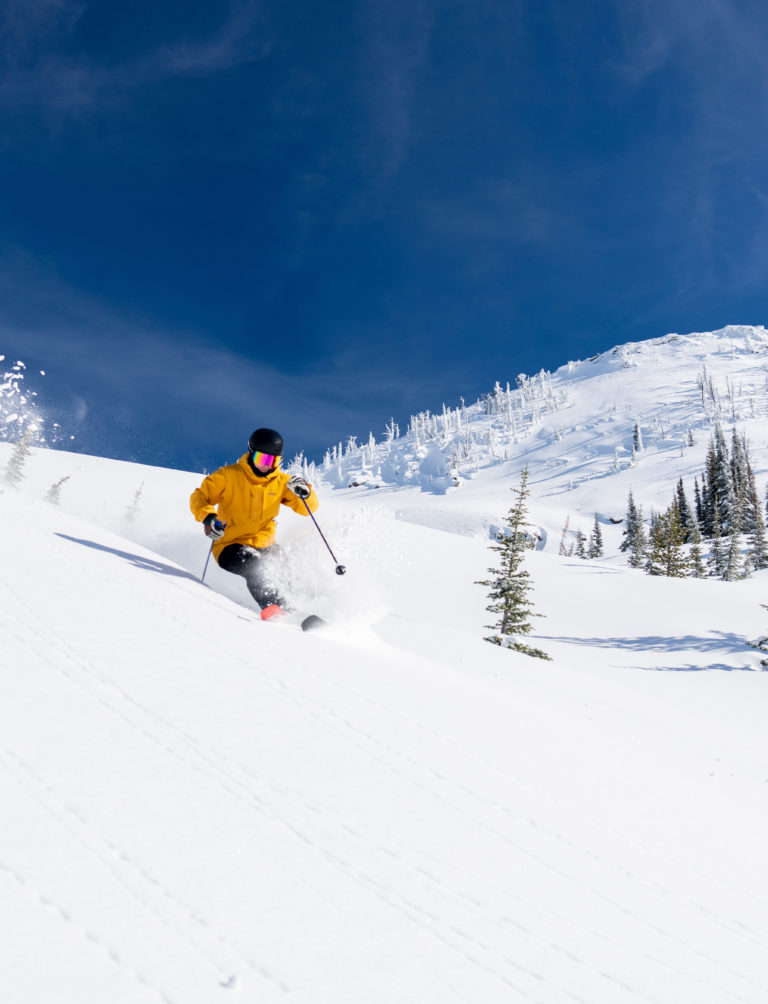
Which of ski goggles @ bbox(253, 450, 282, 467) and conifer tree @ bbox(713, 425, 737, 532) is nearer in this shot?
ski goggles @ bbox(253, 450, 282, 467)

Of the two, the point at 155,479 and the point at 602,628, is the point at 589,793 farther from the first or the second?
the point at 155,479

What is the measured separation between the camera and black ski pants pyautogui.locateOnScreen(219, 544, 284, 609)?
6512 millimetres

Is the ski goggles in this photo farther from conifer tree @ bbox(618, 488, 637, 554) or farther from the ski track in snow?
conifer tree @ bbox(618, 488, 637, 554)

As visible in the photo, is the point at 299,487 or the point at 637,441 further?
the point at 637,441

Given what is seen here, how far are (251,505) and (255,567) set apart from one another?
0.77 m

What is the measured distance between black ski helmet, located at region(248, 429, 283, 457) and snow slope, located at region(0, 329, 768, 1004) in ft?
5.89

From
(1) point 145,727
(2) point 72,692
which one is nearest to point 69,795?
(1) point 145,727

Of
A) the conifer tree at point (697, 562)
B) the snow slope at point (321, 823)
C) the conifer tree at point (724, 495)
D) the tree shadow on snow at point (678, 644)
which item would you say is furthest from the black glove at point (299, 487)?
the conifer tree at point (724, 495)

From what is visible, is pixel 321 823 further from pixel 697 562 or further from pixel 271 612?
pixel 697 562

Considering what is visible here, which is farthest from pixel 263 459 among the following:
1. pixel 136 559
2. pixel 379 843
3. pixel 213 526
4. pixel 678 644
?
pixel 678 644

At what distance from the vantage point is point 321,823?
2.46 m

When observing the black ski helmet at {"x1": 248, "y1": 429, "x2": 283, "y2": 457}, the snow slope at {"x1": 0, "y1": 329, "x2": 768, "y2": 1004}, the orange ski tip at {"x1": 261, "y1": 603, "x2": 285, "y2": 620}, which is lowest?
the snow slope at {"x1": 0, "y1": 329, "x2": 768, "y2": 1004}

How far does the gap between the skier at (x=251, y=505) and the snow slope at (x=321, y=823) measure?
55 cm

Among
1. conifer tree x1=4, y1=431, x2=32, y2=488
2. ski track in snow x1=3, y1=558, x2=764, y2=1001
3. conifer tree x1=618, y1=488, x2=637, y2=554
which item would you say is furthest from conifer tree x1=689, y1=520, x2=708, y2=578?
conifer tree x1=4, y1=431, x2=32, y2=488
